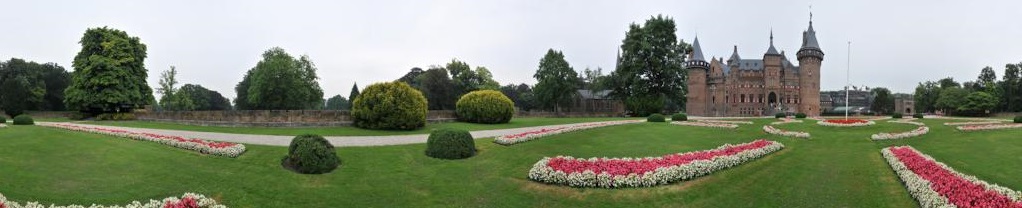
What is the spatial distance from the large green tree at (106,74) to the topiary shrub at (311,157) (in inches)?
1210

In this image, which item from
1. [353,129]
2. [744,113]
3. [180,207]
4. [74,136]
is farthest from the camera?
[744,113]

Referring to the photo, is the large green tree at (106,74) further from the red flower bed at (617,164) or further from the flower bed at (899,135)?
the flower bed at (899,135)

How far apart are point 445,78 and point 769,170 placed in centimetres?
5203

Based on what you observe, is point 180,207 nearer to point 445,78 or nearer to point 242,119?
point 242,119

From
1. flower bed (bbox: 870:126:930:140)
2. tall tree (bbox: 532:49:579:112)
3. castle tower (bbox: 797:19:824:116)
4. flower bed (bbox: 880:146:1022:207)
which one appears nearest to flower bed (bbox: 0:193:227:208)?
flower bed (bbox: 880:146:1022:207)

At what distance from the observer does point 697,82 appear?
224 ft

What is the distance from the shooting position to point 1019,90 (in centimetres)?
6769

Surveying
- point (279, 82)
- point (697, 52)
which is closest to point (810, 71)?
point (697, 52)

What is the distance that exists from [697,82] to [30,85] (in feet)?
235

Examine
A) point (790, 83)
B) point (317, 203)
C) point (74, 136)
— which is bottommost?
point (317, 203)

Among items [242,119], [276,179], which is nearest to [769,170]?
[276,179]

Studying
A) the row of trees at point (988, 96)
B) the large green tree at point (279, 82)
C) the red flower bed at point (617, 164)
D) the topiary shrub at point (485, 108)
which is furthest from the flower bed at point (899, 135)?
the row of trees at point (988, 96)

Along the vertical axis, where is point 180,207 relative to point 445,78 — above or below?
below

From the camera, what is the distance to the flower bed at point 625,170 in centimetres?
1089
